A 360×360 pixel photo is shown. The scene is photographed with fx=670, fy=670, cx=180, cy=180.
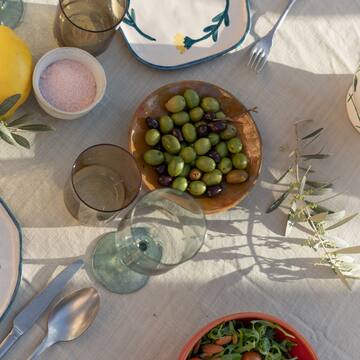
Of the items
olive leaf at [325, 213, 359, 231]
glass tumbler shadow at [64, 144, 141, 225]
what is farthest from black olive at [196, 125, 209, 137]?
olive leaf at [325, 213, 359, 231]

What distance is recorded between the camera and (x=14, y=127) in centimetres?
80

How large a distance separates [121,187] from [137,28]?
0.72 ft

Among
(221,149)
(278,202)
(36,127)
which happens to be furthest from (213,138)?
(36,127)

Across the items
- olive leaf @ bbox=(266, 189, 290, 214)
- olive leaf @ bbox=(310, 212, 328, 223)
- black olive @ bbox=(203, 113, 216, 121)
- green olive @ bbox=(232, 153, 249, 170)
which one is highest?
black olive @ bbox=(203, 113, 216, 121)

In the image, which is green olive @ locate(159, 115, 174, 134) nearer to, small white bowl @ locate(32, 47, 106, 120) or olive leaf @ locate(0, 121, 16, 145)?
small white bowl @ locate(32, 47, 106, 120)

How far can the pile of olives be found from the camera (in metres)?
0.84

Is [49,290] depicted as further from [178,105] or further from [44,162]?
[178,105]

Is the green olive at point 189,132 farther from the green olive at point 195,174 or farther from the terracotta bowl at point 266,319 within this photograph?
the terracotta bowl at point 266,319

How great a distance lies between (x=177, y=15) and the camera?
912 mm

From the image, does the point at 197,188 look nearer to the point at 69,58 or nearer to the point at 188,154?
the point at 188,154

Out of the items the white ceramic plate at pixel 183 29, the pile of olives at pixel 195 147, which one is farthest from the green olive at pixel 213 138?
the white ceramic plate at pixel 183 29

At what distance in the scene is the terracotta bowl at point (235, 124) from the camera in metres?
0.84

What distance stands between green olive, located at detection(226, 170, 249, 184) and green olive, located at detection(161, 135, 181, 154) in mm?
75

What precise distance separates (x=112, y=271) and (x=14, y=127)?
212 mm
